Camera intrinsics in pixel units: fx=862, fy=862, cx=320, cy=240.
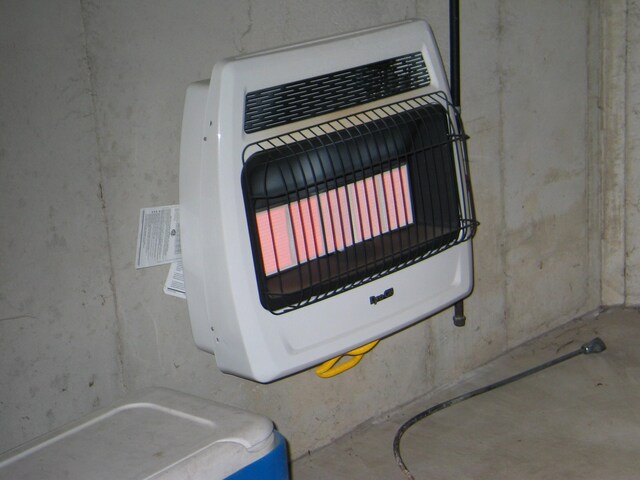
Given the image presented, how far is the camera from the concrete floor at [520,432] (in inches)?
80.7

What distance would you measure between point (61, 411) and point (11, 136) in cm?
53

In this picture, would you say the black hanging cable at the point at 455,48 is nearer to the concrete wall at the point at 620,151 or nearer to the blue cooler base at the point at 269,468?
the concrete wall at the point at 620,151

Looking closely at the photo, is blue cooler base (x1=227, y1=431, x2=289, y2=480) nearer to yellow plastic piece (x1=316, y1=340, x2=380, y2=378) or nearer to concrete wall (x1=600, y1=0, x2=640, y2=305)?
yellow plastic piece (x1=316, y1=340, x2=380, y2=378)

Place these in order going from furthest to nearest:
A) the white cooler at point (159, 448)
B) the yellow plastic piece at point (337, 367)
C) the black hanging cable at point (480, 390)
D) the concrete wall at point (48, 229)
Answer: the black hanging cable at point (480, 390) < the yellow plastic piece at point (337, 367) < the concrete wall at point (48, 229) < the white cooler at point (159, 448)

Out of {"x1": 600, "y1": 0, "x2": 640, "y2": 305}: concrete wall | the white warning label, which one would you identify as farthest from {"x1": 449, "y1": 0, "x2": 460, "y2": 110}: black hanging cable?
the white warning label

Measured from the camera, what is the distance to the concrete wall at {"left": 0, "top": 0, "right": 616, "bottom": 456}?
153 cm

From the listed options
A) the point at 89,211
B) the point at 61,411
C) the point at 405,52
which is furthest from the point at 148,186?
the point at 405,52

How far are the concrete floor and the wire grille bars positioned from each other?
562 mm

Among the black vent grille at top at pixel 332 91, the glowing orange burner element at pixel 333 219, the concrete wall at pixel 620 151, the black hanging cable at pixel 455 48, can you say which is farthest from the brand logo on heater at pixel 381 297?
the concrete wall at pixel 620 151

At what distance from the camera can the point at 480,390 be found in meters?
2.43

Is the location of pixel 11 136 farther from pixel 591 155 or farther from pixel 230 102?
pixel 591 155

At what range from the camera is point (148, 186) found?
1.73 m

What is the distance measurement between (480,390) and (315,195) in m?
1.02

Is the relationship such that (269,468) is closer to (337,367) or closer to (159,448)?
(159,448)
